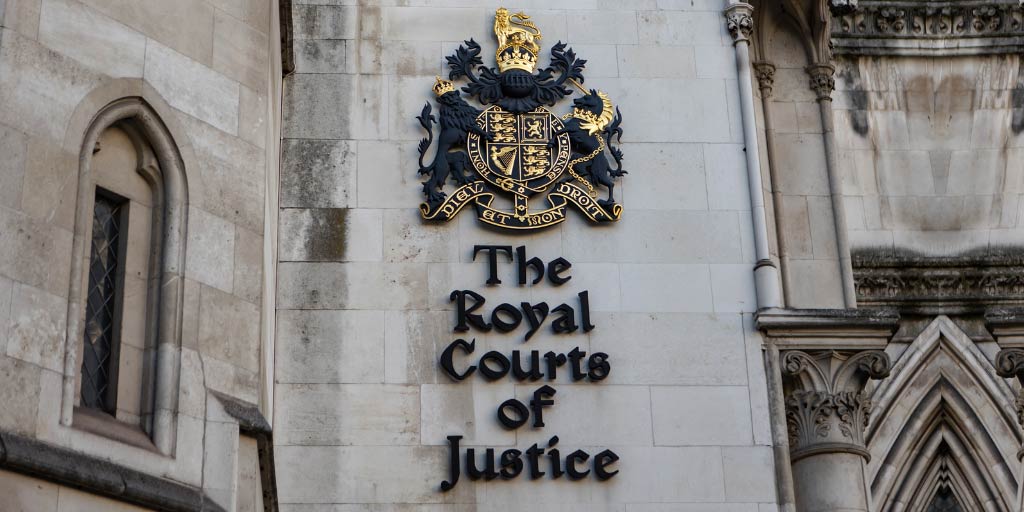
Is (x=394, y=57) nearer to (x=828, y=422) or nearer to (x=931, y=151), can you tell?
(x=828, y=422)

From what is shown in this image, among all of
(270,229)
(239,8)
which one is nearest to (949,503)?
(270,229)

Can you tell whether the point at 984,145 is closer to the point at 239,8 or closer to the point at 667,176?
the point at 667,176

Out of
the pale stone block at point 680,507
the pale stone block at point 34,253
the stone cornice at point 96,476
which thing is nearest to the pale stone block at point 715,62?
the pale stone block at point 680,507

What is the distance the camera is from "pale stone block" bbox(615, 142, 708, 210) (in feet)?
57.7

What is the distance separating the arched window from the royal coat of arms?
4.74 metres

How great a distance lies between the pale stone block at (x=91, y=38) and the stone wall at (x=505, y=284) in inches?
170

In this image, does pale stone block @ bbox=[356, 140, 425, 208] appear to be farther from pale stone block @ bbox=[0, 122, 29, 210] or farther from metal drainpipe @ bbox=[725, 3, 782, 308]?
pale stone block @ bbox=[0, 122, 29, 210]

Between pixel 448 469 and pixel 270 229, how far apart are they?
284 centimetres

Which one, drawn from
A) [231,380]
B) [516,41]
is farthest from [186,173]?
[516,41]

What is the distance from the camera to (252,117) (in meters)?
13.9

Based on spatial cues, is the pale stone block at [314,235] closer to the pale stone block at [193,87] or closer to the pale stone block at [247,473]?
the pale stone block at [193,87]

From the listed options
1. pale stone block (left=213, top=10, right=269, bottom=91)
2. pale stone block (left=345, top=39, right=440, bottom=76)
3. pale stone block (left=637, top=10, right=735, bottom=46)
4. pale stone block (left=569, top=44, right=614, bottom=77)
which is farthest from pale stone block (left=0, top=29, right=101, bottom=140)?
pale stone block (left=637, top=10, right=735, bottom=46)

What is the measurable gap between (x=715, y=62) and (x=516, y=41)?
7.30ft

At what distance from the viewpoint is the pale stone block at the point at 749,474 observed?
53.0 ft
